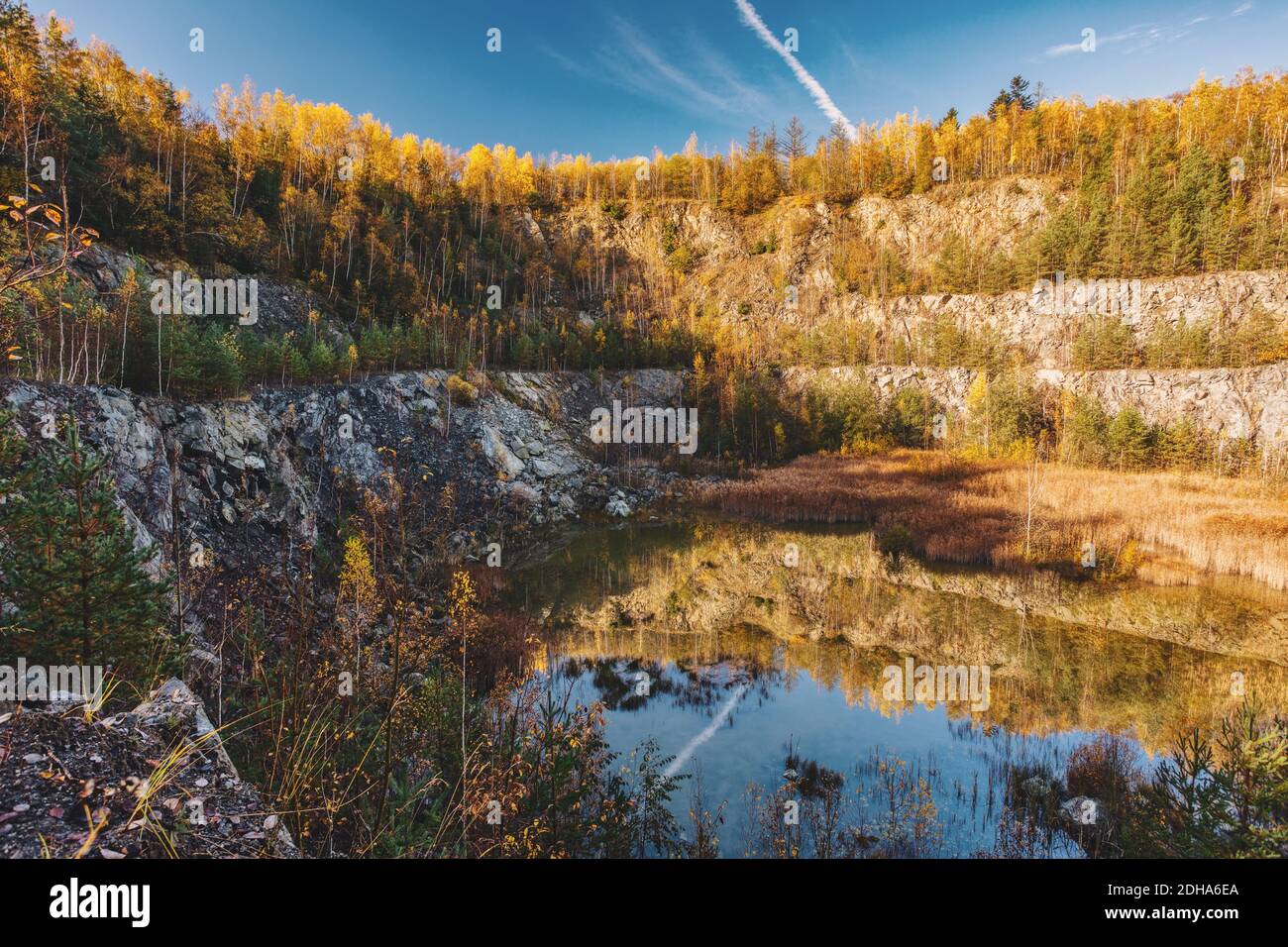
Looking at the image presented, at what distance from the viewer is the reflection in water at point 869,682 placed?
6758mm

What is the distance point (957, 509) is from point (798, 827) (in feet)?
62.6

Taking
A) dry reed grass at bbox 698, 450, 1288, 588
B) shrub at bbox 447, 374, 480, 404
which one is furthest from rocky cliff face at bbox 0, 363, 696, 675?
dry reed grass at bbox 698, 450, 1288, 588

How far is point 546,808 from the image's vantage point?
520 cm

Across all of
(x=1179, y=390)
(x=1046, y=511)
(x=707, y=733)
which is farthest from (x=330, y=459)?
(x=1179, y=390)

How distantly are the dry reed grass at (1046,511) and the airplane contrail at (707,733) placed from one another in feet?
38.2

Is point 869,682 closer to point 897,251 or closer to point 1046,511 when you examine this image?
point 1046,511

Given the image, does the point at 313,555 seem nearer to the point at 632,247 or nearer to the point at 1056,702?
the point at 1056,702

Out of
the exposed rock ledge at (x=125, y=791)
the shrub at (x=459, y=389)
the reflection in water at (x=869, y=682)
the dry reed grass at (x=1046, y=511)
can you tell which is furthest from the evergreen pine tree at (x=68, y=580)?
the shrub at (x=459, y=389)

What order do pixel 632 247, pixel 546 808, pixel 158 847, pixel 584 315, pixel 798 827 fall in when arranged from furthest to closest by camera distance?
pixel 632 247 < pixel 584 315 < pixel 798 827 < pixel 546 808 < pixel 158 847

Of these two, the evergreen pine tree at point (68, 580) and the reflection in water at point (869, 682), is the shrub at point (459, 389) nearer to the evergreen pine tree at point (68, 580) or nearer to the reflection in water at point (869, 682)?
the reflection in water at point (869, 682)

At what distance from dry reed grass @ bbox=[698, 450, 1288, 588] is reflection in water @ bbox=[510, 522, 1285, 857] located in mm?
2321

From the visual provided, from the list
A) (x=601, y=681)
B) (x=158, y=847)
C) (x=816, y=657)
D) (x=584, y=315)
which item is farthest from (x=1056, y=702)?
(x=584, y=315)

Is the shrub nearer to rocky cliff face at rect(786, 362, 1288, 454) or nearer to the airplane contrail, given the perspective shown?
the airplane contrail

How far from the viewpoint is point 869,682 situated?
404 inches
